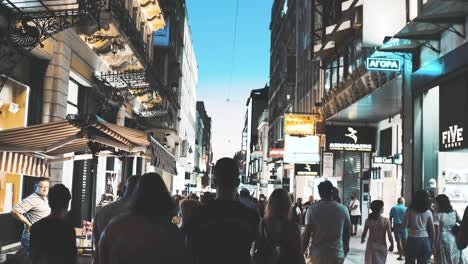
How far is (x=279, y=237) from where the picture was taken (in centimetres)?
585

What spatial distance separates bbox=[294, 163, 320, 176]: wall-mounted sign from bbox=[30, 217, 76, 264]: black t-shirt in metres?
30.5

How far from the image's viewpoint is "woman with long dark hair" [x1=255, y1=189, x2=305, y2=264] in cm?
557

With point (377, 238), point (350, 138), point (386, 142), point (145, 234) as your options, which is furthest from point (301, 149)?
point (145, 234)

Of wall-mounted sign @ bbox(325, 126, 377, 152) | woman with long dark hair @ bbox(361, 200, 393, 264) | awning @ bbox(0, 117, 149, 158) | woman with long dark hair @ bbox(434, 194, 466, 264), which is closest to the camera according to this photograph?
awning @ bbox(0, 117, 149, 158)

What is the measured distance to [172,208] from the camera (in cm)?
410

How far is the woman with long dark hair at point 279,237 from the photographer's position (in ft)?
18.3

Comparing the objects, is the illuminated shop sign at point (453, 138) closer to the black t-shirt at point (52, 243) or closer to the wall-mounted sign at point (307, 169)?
the black t-shirt at point (52, 243)

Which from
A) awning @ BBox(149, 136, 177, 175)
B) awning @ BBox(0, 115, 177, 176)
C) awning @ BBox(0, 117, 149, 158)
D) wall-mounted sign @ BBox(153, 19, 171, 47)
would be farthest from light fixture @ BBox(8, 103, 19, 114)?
wall-mounted sign @ BBox(153, 19, 171, 47)

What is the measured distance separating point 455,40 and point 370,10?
13.2 ft

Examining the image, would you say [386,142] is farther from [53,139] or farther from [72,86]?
[53,139]

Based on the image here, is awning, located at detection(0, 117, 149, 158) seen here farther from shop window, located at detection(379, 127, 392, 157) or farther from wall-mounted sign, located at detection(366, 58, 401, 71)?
shop window, located at detection(379, 127, 392, 157)

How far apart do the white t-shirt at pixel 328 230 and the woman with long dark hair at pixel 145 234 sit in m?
3.71

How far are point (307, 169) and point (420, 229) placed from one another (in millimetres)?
24551

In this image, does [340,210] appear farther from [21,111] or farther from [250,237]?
[21,111]
